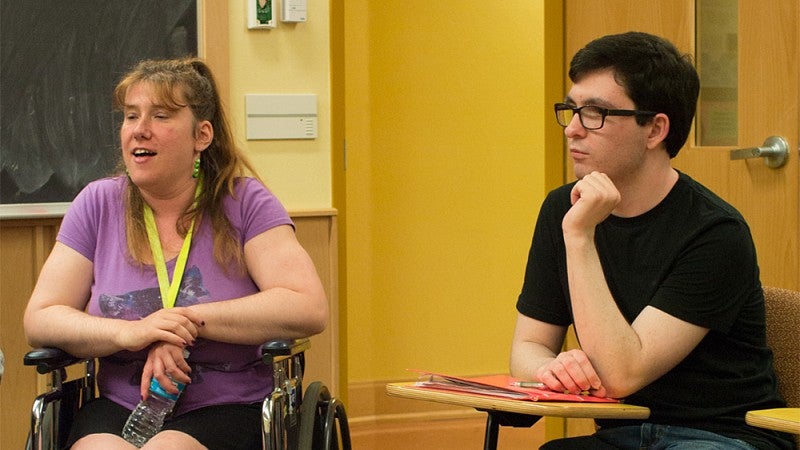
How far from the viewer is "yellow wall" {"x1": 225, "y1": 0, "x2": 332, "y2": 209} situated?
392 cm

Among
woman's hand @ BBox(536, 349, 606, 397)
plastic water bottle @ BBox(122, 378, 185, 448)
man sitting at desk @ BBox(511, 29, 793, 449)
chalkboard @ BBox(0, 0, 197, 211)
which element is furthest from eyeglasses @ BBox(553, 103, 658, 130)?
chalkboard @ BBox(0, 0, 197, 211)

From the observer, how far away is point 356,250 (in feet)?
17.3

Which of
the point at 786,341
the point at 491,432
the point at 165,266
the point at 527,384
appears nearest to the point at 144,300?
the point at 165,266

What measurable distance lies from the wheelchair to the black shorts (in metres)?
0.06

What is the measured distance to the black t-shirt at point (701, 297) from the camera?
2.07 m

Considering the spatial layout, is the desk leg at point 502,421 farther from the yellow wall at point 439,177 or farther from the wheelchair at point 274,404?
the yellow wall at point 439,177

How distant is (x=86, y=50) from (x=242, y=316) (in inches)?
65.3

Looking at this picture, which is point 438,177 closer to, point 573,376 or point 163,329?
point 163,329

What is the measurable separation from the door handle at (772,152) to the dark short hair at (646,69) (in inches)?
33.6

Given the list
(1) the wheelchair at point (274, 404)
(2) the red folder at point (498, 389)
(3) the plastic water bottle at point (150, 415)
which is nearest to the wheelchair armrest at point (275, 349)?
(1) the wheelchair at point (274, 404)

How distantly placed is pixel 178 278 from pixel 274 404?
0.41 metres

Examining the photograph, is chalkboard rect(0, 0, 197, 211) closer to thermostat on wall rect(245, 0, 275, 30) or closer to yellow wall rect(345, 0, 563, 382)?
thermostat on wall rect(245, 0, 275, 30)

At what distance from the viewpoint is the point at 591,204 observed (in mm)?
2107

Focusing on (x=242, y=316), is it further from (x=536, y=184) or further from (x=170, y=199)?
(x=536, y=184)
